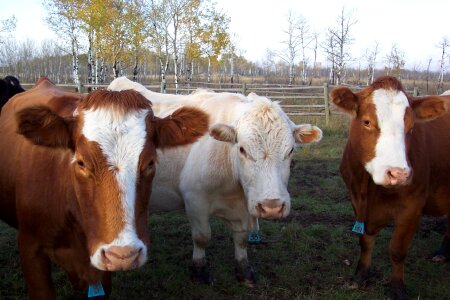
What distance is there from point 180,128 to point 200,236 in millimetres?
1911

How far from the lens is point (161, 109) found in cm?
495

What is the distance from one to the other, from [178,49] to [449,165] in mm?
31341

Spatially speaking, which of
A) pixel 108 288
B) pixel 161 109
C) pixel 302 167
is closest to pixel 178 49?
pixel 302 167

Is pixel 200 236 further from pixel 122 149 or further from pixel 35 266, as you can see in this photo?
pixel 122 149

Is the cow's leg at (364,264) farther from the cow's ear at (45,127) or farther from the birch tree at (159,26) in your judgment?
the birch tree at (159,26)

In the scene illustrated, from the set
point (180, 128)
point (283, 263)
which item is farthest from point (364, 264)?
point (180, 128)

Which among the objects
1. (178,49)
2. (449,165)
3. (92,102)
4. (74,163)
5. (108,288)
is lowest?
(108,288)

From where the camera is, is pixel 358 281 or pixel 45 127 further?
pixel 358 281

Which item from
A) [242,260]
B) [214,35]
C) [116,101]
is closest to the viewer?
[116,101]

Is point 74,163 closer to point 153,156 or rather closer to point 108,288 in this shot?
point 153,156

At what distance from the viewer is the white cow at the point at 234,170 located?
3621 millimetres

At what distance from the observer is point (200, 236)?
170 inches

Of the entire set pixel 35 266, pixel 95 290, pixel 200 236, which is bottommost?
pixel 200 236

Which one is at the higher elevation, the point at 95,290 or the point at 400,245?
the point at 95,290
